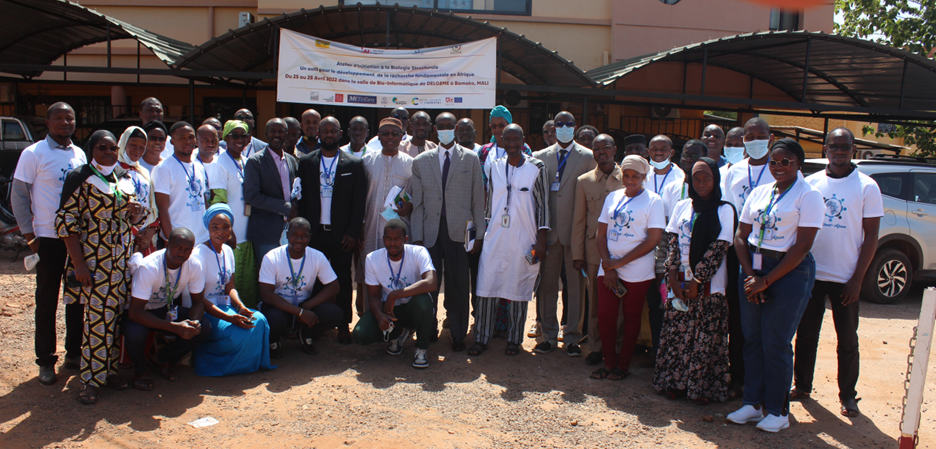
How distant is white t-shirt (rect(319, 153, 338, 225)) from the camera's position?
213 inches

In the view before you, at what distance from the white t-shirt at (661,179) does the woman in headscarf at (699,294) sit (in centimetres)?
84

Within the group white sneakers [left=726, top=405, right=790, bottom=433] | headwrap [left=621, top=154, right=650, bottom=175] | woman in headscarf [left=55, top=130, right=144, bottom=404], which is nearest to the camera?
white sneakers [left=726, top=405, right=790, bottom=433]

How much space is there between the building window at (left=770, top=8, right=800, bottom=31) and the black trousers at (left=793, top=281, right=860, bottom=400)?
1123 centimetres

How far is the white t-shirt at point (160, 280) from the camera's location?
4.14m

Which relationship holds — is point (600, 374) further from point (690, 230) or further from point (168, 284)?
point (168, 284)

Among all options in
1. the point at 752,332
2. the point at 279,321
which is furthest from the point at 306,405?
the point at 752,332

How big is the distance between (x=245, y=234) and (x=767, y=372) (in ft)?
13.8

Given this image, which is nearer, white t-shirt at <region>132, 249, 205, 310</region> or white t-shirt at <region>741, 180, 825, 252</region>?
white t-shirt at <region>741, 180, 825, 252</region>

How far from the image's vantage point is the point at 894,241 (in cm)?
751

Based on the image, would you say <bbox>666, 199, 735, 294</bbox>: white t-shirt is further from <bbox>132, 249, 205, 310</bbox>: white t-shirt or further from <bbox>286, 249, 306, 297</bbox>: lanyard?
<bbox>132, 249, 205, 310</bbox>: white t-shirt

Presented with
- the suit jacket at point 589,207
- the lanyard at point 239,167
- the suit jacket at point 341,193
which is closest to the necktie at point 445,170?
the suit jacket at point 341,193

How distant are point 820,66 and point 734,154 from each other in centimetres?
785

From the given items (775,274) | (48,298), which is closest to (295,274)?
Answer: (48,298)

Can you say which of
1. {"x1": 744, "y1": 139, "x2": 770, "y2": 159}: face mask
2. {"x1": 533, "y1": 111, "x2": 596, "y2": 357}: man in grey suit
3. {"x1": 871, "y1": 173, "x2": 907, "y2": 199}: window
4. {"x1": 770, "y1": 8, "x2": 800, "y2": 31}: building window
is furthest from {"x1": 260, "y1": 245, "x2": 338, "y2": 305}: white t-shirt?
{"x1": 770, "y1": 8, "x2": 800, "y2": 31}: building window
